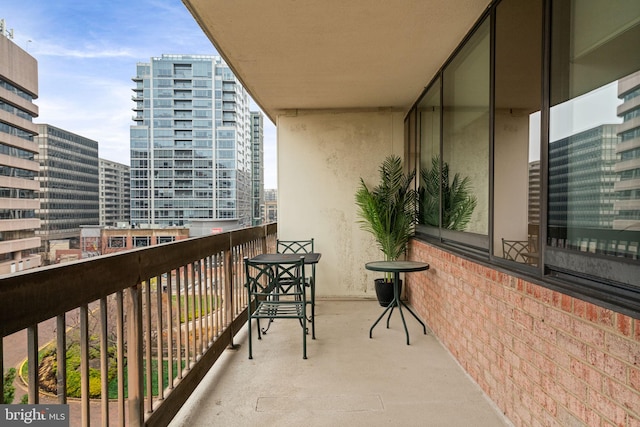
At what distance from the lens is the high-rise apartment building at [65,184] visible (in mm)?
2492

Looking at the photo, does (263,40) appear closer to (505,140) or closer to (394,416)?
(505,140)

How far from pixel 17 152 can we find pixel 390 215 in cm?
380

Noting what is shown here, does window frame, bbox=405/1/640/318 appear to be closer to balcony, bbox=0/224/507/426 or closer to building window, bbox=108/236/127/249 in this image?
balcony, bbox=0/224/507/426

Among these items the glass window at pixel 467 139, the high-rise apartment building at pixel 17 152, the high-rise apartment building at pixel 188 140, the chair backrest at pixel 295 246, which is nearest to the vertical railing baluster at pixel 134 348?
the high-rise apartment building at pixel 17 152

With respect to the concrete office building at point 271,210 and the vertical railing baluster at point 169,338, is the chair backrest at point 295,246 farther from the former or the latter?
the vertical railing baluster at point 169,338

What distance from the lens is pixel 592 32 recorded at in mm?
1598

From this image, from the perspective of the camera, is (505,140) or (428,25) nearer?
(505,140)

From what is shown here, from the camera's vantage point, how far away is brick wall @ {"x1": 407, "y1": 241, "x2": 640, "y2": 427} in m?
1.34

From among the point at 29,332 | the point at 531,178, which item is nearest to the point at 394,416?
the point at 531,178

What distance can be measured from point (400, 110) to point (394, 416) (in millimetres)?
4115

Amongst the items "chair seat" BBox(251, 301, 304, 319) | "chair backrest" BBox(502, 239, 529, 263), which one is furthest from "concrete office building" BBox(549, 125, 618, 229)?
"chair seat" BBox(251, 301, 304, 319)

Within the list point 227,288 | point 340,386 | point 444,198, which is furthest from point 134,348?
point 444,198

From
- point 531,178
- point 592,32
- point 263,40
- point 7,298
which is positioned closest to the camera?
point 7,298

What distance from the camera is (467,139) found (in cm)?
319
